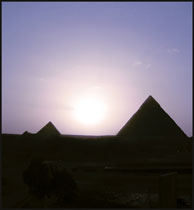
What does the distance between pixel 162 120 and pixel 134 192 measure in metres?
19.9

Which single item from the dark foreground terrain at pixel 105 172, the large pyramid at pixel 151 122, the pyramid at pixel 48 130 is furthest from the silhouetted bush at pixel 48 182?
the pyramid at pixel 48 130

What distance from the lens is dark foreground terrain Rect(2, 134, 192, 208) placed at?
8.80 meters

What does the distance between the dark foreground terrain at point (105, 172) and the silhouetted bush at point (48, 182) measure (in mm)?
46

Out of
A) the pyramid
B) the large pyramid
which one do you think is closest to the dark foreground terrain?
the large pyramid

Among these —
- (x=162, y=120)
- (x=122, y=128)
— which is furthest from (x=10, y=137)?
(x=162, y=120)

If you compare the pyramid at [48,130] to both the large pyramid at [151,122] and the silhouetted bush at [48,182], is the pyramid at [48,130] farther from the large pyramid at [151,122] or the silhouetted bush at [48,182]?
the silhouetted bush at [48,182]

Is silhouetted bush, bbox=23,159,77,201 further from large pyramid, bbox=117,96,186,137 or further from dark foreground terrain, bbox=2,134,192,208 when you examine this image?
large pyramid, bbox=117,96,186,137

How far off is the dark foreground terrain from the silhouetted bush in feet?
0.15

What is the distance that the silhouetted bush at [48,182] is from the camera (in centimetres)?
945

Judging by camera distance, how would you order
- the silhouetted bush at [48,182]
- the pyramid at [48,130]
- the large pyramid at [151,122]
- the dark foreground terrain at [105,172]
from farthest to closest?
1. the pyramid at [48,130]
2. the large pyramid at [151,122]
3. the silhouetted bush at [48,182]
4. the dark foreground terrain at [105,172]

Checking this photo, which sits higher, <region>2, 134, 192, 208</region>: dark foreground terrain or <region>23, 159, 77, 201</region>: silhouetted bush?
<region>23, 159, 77, 201</region>: silhouetted bush

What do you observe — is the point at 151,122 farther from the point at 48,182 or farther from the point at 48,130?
the point at 48,182

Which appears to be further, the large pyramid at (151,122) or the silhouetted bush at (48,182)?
the large pyramid at (151,122)

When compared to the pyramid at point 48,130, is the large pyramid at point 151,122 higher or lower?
higher
